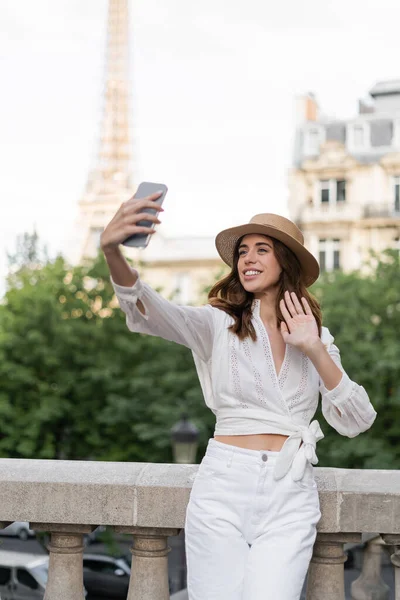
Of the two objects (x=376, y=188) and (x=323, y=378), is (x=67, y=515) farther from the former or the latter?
(x=376, y=188)

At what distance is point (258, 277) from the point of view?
379 cm

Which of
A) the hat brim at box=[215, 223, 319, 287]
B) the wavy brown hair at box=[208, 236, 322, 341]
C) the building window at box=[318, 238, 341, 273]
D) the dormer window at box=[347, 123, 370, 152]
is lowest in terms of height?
the wavy brown hair at box=[208, 236, 322, 341]

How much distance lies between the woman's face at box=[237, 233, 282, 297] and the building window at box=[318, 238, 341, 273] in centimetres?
3095

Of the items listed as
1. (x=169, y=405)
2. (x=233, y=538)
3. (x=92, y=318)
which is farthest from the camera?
(x=92, y=318)

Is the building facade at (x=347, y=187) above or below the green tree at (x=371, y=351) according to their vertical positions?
above

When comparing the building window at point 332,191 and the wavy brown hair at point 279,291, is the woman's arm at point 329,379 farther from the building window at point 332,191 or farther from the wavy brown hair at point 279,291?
the building window at point 332,191

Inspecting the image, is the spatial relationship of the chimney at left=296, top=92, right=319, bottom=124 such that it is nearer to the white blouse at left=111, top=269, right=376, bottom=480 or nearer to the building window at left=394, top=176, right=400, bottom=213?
the building window at left=394, top=176, right=400, bottom=213

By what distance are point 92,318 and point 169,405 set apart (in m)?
3.64

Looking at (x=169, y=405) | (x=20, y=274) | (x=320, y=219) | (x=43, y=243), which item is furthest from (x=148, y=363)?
(x=43, y=243)

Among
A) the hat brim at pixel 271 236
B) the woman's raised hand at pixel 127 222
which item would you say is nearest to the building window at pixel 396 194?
the hat brim at pixel 271 236

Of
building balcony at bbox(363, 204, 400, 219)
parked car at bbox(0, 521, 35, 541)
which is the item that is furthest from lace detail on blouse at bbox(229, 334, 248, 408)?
building balcony at bbox(363, 204, 400, 219)

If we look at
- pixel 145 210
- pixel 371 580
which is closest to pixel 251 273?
pixel 145 210

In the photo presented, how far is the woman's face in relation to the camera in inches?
149

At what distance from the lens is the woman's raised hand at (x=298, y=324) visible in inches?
139
